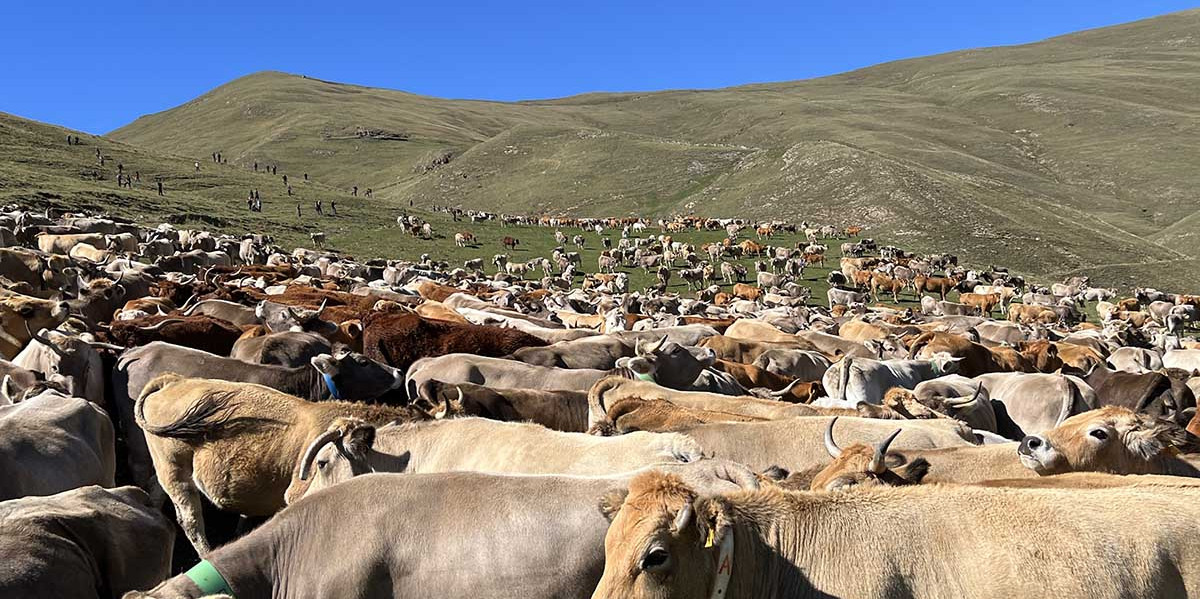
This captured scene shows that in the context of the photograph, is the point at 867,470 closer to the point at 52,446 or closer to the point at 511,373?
the point at 52,446

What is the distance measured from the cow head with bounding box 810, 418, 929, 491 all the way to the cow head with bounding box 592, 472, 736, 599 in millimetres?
1610

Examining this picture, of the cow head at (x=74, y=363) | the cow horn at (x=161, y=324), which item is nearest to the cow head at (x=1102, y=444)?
the cow head at (x=74, y=363)

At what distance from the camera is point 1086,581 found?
4262 millimetres

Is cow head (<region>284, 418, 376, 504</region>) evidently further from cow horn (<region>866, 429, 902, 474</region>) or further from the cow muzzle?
the cow muzzle

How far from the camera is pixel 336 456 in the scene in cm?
657

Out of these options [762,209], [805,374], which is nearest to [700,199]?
[762,209]

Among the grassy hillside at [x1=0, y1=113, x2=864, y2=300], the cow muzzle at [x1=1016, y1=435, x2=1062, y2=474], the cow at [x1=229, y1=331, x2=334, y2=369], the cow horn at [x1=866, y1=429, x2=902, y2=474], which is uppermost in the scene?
the grassy hillside at [x1=0, y1=113, x2=864, y2=300]

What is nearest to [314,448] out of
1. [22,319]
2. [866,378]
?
[22,319]

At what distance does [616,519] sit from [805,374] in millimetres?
13435

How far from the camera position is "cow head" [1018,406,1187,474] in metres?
6.74

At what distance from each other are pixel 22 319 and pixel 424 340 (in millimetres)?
5792

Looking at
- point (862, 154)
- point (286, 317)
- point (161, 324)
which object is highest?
point (862, 154)

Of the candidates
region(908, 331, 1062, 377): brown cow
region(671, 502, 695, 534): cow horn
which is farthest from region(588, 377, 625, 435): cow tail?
region(908, 331, 1062, 377): brown cow

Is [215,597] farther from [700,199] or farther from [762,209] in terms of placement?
[700,199]
